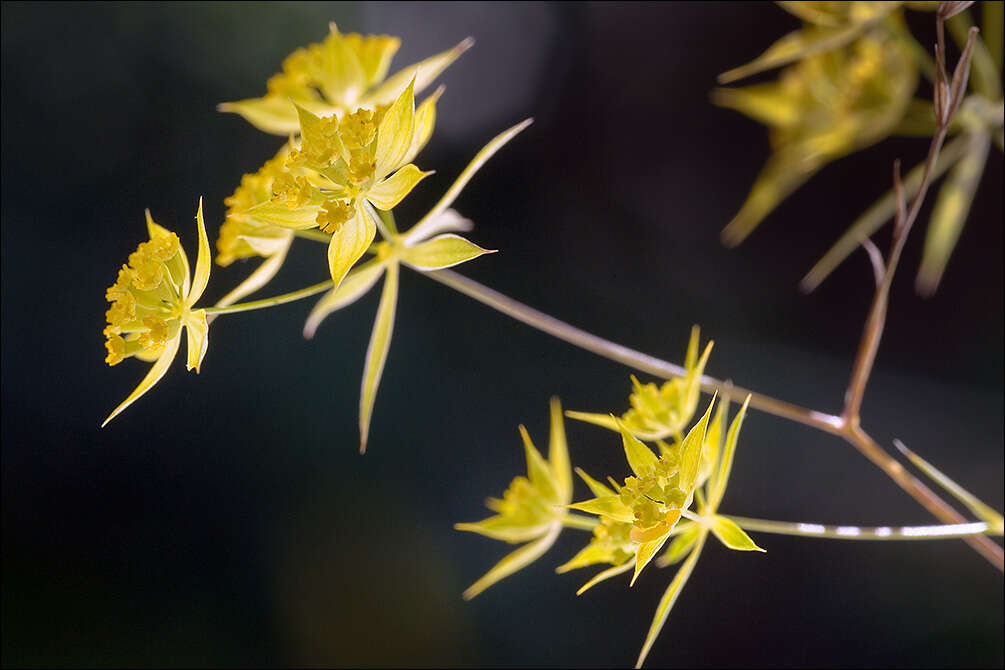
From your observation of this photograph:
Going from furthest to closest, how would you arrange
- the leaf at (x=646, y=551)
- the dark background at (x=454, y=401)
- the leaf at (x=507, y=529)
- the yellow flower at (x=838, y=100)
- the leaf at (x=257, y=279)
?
the dark background at (x=454, y=401) < the yellow flower at (x=838, y=100) < the leaf at (x=507, y=529) < the leaf at (x=257, y=279) < the leaf at (x=646, y=551)

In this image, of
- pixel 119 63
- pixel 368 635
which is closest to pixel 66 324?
pixel 119 63

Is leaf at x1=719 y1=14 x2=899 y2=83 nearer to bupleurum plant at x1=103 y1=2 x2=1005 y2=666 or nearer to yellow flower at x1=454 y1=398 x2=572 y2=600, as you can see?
bupleurum plant at x1=103 y1=2 x2=1005 y2=666

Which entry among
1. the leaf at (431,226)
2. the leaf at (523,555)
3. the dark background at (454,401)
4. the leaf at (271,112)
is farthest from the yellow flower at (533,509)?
the dark background at (454,401)

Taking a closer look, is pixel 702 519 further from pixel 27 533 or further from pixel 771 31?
pixel 27 533

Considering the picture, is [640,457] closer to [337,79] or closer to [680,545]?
[680,545]

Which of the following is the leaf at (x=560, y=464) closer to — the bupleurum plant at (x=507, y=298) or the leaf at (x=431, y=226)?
the bupleurum plant at (x=507, y=298)

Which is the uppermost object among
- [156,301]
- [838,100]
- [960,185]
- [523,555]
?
[838,100]

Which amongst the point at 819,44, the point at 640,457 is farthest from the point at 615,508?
the point at 819,44
